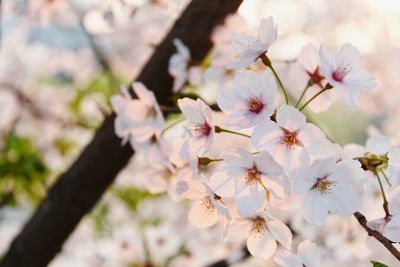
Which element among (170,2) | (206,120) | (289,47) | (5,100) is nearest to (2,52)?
(5,100)

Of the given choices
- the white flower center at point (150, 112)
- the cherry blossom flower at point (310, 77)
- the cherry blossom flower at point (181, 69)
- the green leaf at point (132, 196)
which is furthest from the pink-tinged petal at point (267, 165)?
the green leaf at point (132, 196)

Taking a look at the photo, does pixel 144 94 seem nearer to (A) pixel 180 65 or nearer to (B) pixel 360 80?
(A) pixel 180 65

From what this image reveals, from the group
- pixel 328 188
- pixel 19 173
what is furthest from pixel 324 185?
pixel 19 173

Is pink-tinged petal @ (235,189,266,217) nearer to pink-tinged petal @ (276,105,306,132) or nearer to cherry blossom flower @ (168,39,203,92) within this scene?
pink-tinged petal @ (276,105,306,132)

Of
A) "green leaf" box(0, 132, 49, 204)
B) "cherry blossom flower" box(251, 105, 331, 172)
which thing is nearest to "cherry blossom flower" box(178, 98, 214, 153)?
"cherry blossom flower" box(251, 105, 331, 172)

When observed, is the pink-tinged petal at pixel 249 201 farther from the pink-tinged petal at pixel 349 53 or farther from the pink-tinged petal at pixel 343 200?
the pink-tinged petal at pixel 349 53

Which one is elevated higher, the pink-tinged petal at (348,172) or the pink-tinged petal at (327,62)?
the pink-tinged petal at (327,62)

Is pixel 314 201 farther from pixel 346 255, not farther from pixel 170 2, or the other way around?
pixel 346 255
